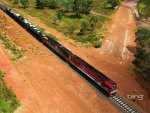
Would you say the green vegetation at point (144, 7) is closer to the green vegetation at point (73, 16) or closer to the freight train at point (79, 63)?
the green vegetation at point (73, 16)

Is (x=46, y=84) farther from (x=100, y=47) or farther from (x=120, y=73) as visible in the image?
(x=100, y=47)

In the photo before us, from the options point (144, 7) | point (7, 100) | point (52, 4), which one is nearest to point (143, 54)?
point (7, 100)

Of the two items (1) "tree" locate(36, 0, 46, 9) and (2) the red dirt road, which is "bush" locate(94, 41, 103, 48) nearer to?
(2) the red dirt road

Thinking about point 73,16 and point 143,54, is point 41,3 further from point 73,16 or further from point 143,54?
point 143,54

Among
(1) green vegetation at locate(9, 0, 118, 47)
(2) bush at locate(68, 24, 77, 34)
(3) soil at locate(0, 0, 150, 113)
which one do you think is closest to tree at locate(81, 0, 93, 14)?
(1) green vegetation at locate(9, 0, 118, 47)

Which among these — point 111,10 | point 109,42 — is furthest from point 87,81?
point 111,10
